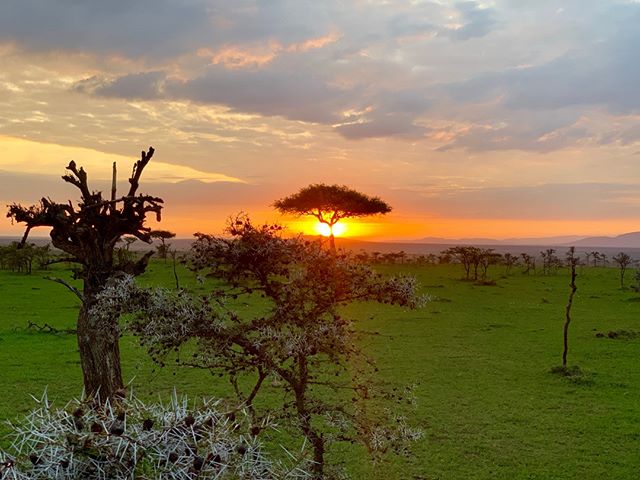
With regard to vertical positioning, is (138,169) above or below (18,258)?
above

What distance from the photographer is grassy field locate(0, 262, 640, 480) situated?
484 inches

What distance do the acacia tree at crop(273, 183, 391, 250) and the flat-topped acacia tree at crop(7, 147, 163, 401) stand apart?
167 feet

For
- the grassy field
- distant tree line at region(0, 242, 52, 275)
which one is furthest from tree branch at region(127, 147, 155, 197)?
distant tree line at region(0, 242, 52, 275)

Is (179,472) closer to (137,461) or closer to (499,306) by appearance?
(137,461)

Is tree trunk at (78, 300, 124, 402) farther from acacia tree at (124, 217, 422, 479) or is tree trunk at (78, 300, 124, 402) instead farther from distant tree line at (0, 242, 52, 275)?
distant tree line at (0, 242, 52, 275)

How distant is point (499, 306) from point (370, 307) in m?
8.16

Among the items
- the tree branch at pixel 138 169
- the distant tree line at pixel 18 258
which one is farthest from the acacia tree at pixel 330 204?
the tree branch at pixel 138 169

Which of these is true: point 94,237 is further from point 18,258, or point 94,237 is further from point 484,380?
point 18,258

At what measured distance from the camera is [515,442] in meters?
13.4

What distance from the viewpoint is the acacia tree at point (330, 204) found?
6238cm

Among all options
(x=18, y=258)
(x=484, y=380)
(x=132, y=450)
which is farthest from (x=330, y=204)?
(x=132, y=450)

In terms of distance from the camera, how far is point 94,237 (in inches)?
432

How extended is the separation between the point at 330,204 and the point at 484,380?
148ft

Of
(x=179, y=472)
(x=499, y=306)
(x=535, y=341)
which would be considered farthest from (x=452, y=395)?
(x=499, y=306)
